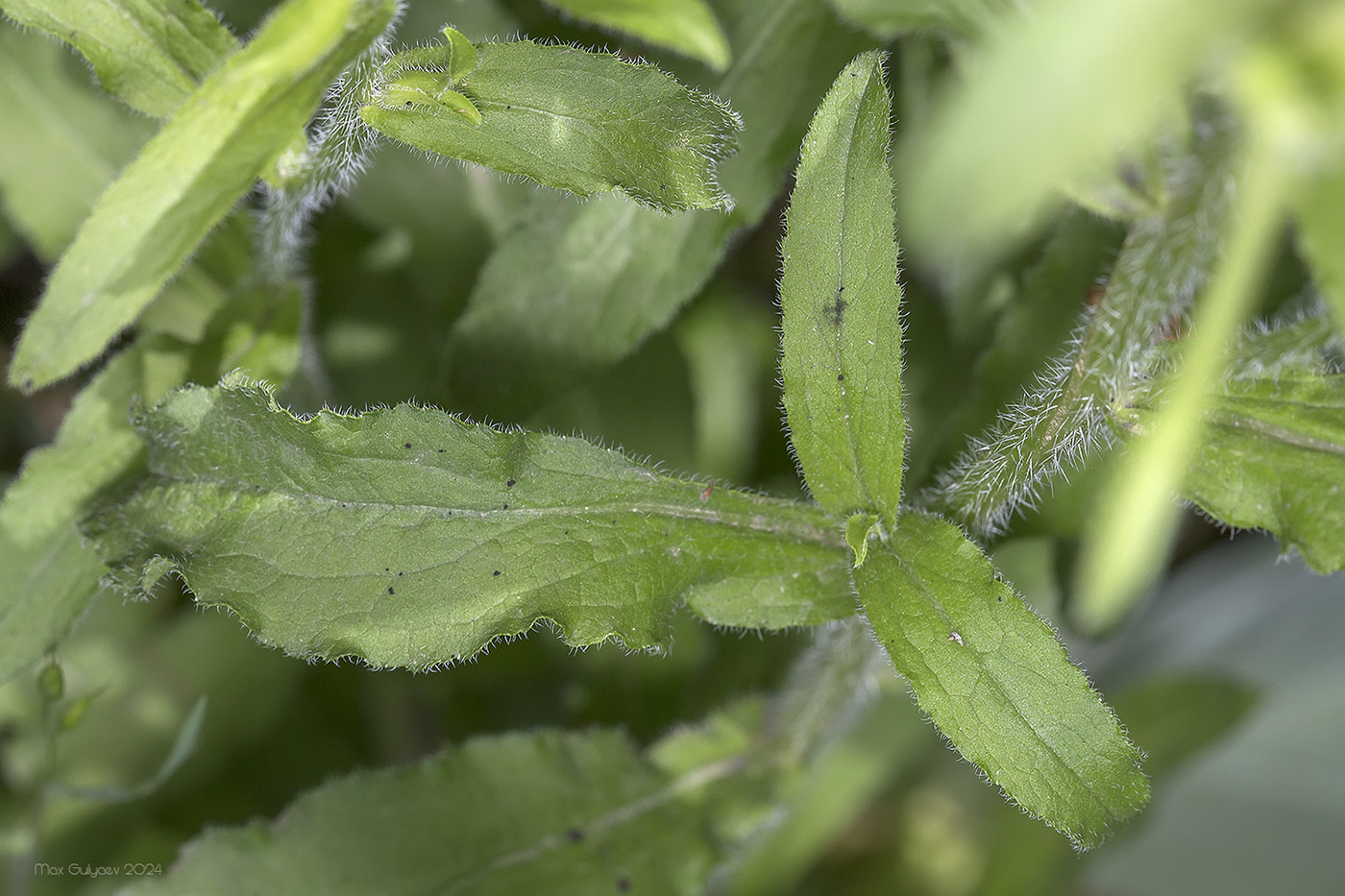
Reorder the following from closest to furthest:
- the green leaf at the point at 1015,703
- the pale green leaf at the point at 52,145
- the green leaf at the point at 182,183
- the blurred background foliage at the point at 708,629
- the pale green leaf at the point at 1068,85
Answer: the pale green leaf at the point at 1068,85
the green leaf at the point at 182,183
the green leaf at the point at 1015,703
the blurred background foliage at the point at 708,629
the pale green leaf at the point at 52,145

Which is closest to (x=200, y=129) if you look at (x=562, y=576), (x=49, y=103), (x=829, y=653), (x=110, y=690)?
(x=562, y=576)

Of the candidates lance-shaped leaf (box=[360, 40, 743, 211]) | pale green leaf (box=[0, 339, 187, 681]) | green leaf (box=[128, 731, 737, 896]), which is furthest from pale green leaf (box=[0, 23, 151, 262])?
green leaf (box=[128, 731, 737, 896])

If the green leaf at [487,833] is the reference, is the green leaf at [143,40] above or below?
above

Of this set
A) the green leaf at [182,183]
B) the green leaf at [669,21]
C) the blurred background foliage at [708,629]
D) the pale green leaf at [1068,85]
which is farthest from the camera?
the blurred background foliage at [708,629]

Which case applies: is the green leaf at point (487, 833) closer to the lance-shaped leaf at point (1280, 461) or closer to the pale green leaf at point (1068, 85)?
the lance-shaped leaf at point (1280, 461)

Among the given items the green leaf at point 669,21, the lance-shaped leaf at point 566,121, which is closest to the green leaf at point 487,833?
the lance-shaped leaf at point 566,121

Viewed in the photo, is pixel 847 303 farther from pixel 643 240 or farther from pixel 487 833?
pixel 487 833

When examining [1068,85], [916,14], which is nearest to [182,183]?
[1068,85]

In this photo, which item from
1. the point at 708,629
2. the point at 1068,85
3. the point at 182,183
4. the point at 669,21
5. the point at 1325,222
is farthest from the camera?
the point at 708,629
